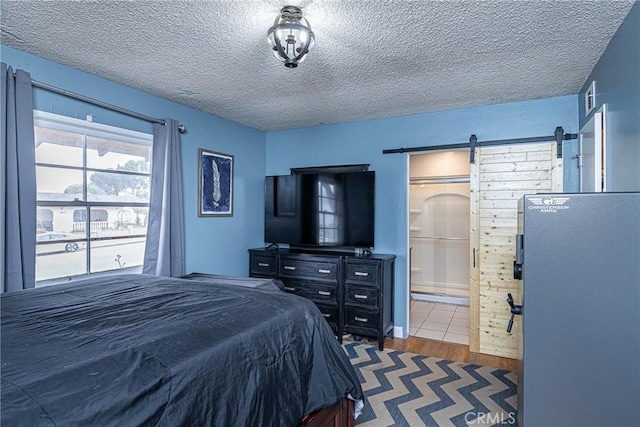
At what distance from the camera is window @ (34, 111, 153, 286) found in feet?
→ 8.02

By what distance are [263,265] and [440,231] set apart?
3.07 metres

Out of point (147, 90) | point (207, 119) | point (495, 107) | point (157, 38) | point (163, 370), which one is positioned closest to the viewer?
point (163, 370)

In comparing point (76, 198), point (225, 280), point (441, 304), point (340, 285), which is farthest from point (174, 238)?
point (441, 304)

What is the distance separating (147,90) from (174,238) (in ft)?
4.38

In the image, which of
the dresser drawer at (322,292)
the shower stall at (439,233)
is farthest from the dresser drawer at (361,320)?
the shower stall at (439,233)

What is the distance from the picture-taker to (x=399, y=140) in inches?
153

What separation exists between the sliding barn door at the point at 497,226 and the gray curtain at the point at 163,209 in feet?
9.63

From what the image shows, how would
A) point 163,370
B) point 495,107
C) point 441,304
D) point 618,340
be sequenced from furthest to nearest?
point 441,304, point 495,107, point 618,340, point 163,370

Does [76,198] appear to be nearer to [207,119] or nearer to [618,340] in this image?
[207,119]

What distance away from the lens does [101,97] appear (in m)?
2.73

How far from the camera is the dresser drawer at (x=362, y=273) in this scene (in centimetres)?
345

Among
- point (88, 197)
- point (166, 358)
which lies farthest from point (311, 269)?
point (166, 358)

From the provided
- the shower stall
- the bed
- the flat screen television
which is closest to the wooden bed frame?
the bed
